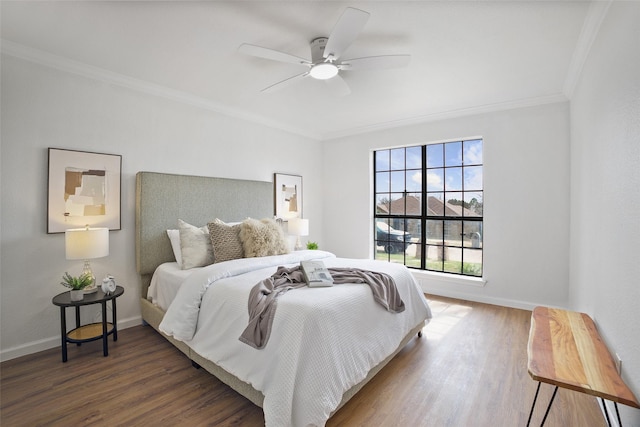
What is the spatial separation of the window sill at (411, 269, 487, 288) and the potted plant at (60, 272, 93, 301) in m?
3.98

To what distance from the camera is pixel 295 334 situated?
1601 millimetres

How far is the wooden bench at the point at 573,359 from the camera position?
3.85 feet

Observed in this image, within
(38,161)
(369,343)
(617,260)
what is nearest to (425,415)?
(369,343)

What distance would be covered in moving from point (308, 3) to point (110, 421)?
9.40 ft

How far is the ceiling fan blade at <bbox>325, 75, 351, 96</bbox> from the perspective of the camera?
101 inches

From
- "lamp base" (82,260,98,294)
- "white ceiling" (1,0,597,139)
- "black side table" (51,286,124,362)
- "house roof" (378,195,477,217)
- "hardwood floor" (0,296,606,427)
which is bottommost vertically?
"hardwood floor" (0,296,606,427)

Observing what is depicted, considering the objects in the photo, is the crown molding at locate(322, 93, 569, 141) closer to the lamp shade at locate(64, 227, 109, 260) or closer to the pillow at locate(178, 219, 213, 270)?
the pillow at locate(178, 219, 213, 270)

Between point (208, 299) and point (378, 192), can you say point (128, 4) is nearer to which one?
point (208, 299)

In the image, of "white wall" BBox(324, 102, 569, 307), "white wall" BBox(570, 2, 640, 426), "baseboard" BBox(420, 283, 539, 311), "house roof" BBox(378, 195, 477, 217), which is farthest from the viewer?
"house roof" BBox(378, 195, 477, 217)

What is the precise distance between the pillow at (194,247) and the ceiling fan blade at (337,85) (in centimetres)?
196

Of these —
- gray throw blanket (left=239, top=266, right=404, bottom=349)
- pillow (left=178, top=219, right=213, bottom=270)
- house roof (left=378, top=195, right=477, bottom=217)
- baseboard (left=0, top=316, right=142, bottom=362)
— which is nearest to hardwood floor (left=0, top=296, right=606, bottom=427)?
baseboard (left=0, top=316, right=142, bottom=362)

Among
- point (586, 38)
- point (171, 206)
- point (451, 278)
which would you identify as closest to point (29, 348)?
point (171, 206)

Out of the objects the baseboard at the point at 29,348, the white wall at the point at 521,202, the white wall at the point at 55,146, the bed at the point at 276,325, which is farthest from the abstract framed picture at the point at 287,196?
the baseboard at the point at 29,348

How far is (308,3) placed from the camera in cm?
190
